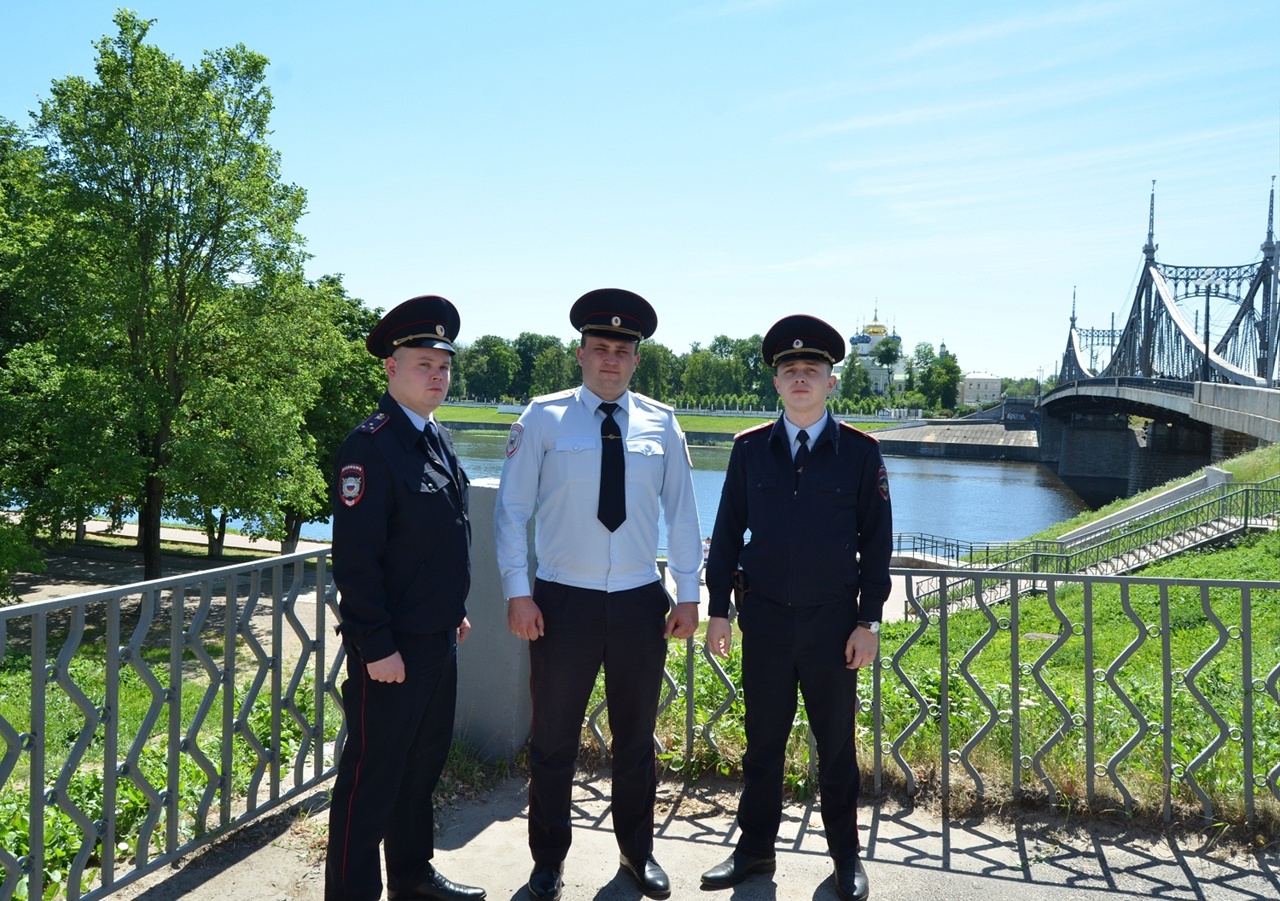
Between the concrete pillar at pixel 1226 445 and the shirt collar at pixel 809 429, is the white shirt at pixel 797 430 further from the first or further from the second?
the concrete pillar at pixel 1226 445

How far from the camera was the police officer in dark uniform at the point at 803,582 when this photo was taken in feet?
10.5

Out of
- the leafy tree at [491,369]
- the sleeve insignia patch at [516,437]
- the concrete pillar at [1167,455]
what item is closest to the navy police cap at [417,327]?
the sleeve insignia patch at [516,437]

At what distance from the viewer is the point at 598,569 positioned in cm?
319

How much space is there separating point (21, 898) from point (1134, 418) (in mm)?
73488

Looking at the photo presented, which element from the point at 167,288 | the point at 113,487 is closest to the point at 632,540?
the point at 113,487

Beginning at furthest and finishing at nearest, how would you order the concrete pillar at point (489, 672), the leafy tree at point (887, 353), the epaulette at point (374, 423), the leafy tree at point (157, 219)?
the leafy tree at point (887, 353) → the leafy tree at point (157, 219) → the concrete pillar at point (489, 672) → the epaulette at point (374, 423)

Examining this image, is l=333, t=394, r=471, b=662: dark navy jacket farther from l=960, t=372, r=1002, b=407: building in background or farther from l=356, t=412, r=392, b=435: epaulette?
l=960, t=372, r=1002, b=407: building in background

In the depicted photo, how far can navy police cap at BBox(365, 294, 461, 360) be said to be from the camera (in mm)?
3061

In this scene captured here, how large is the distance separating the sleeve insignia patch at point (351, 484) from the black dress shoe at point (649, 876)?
60.1 inches

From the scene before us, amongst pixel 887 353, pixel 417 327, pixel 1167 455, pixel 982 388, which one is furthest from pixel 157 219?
pixel 982 388

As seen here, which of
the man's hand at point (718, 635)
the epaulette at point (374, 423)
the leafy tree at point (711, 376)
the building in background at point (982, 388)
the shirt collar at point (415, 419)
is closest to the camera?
the epaulette at point (374, 423)

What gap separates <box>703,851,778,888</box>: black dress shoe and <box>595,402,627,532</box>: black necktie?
1.20 m

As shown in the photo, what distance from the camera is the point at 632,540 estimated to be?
3219mm

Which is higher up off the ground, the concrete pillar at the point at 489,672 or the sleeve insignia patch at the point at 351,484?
the sleeve insignia patch at the point at 351,484
